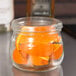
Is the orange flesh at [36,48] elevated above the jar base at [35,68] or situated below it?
above

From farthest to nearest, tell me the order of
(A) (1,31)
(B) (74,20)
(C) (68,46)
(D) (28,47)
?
1. (B) (74,20)
2. (A) (1,31)
3. (C) (68,46)
4. (D) (28,47)

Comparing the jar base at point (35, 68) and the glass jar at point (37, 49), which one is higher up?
the glass jar at point (37, 49)

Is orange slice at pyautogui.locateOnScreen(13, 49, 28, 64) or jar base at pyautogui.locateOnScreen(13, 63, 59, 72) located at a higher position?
orange slice at pyautogui.locateOnScreen(13, 49, 28, 64)

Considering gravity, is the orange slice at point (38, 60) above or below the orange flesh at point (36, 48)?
below

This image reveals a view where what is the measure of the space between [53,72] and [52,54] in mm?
43

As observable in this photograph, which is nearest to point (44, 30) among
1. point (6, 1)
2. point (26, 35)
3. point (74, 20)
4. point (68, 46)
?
point (26, 35)

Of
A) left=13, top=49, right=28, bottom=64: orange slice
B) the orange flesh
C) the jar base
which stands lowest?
the jar base

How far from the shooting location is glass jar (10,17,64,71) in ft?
1.74

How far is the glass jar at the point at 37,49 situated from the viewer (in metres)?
0.53

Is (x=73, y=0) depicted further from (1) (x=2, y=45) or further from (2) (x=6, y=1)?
(1) (x=2, y=45)

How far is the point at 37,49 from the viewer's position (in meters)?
0.53

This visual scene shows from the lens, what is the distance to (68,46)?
2.45ft

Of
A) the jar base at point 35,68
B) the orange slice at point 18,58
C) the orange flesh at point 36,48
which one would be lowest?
the jar base at point 35,68

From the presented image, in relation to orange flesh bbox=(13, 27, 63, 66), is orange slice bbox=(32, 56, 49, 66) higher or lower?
lower
